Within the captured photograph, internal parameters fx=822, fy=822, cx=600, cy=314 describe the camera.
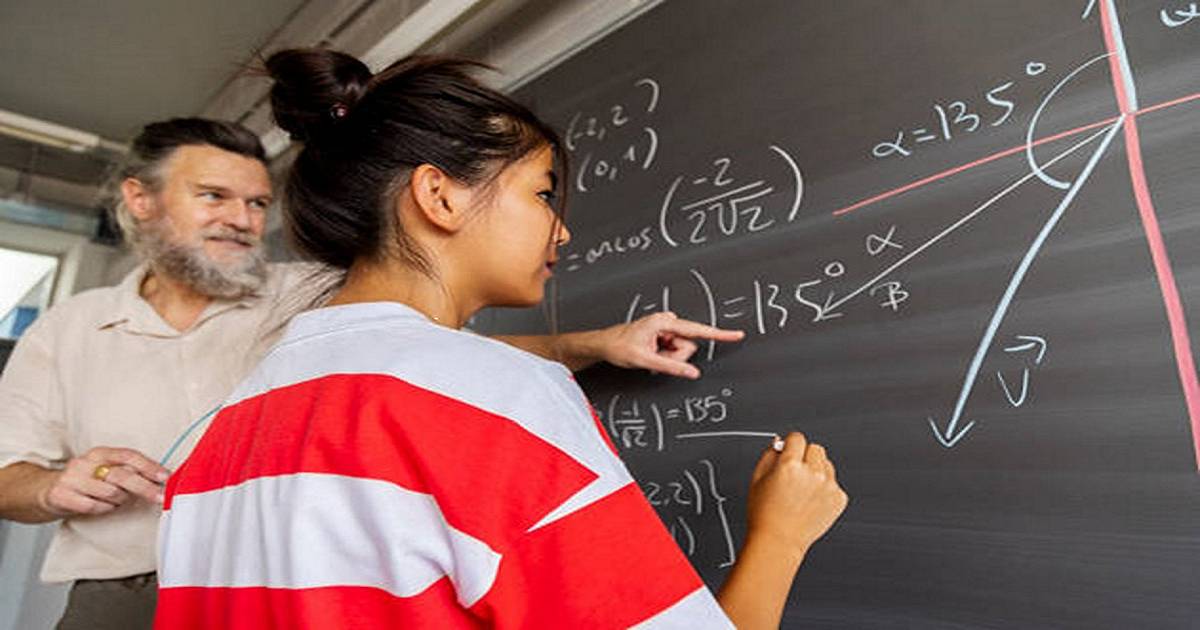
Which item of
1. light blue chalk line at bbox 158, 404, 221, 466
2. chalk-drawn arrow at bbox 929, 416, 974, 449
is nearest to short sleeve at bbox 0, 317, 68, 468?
light blue chalk line at bbox 158, 404, 221, 466

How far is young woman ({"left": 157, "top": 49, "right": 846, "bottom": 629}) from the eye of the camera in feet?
1.92

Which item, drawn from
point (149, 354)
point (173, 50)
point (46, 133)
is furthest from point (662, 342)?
point (46, 133)

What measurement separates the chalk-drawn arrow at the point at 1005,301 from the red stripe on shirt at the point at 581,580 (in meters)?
0.45

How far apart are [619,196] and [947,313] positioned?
0.64 meters

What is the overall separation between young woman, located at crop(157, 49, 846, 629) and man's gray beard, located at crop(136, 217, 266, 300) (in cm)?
76

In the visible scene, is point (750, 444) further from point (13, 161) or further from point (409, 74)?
point (13, 161)

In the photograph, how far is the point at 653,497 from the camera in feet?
4.05

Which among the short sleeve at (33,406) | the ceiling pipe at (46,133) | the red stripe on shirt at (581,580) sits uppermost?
the ceiling pipe at (46,133)

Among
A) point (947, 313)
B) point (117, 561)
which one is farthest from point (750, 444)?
point (117, 561)

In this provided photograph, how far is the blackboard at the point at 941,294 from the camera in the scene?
2.60 ft

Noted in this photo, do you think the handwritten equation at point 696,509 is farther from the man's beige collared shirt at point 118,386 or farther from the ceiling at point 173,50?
the ceiling at point 173,50

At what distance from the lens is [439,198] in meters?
0.80

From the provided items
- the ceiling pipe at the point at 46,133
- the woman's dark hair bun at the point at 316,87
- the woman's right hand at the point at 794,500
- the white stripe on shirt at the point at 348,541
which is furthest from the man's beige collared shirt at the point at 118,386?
the ceiling pipe at the point at 46,133

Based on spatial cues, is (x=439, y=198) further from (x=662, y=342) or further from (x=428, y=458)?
(x=662, y=342)
